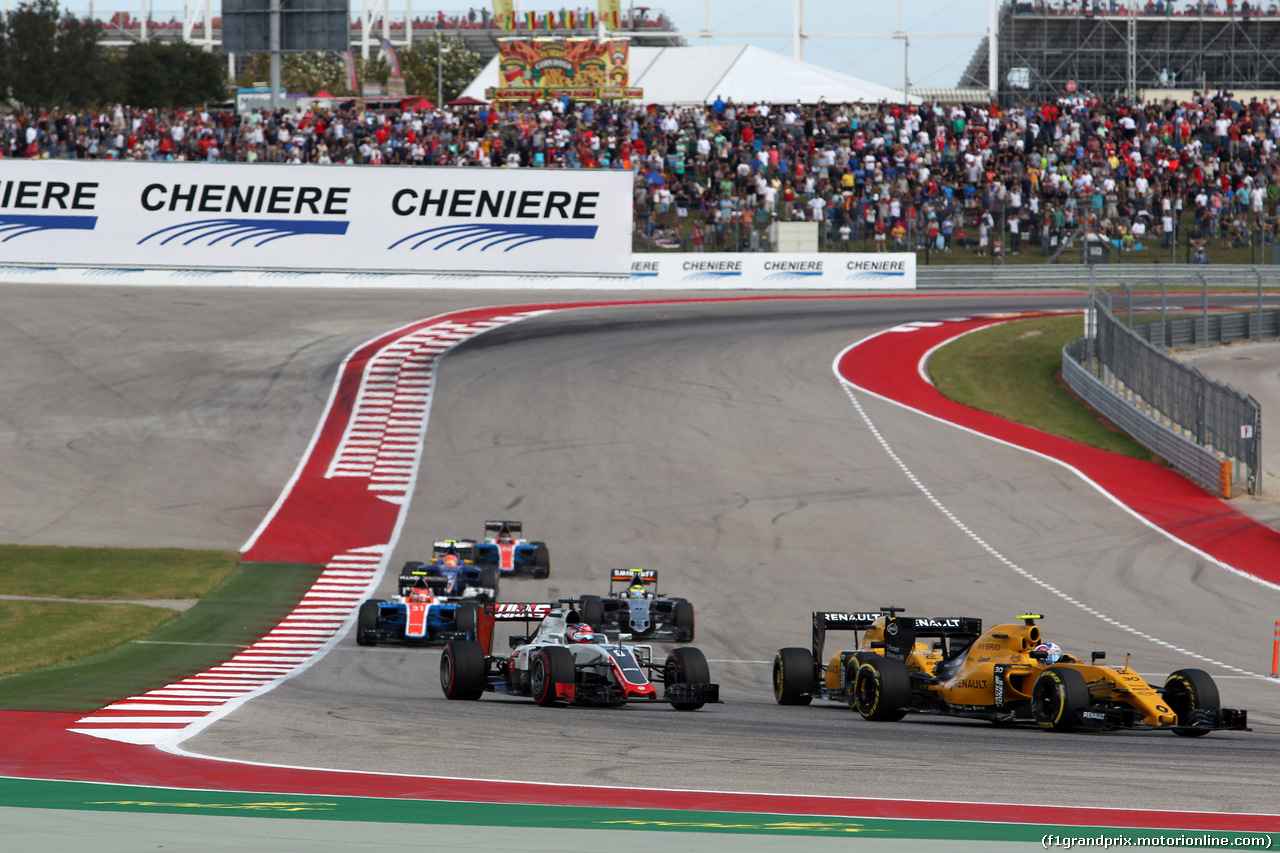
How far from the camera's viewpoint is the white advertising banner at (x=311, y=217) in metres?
44.4

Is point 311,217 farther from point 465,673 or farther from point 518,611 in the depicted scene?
point 465,673

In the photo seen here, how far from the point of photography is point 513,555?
77.8ft

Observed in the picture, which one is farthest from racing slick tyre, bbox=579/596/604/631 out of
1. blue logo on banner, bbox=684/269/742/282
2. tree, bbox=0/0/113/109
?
tree, bbox=0/0/113/109

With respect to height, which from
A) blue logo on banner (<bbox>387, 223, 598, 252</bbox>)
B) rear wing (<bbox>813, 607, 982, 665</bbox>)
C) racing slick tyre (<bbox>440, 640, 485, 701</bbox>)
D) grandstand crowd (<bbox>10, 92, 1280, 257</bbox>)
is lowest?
racing slick tyre (<bbox>440, 640, 485, 701</bbox>)

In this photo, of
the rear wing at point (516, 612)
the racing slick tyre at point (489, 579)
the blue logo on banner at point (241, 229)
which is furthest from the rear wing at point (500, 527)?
the blue logo on banner at point (241, 229)

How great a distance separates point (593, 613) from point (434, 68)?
106 m

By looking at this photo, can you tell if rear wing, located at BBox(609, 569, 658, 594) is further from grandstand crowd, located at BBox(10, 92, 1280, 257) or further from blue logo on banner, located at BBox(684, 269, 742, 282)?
blue logo on banner, located at BBox(684, 269, 742, 282)

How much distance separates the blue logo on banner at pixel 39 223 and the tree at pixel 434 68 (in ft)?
233

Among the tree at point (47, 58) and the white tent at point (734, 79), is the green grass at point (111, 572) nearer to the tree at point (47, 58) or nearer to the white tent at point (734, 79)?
the white tent at point (734, 79)

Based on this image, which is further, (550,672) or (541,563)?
(541,563)

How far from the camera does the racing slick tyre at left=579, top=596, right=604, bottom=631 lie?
18828 millimetres

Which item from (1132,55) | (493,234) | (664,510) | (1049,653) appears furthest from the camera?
(1132,55)

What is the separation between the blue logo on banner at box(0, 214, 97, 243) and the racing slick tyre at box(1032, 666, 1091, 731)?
38506 mm

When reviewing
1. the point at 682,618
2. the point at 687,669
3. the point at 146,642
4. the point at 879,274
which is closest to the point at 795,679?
the point at 687,669
